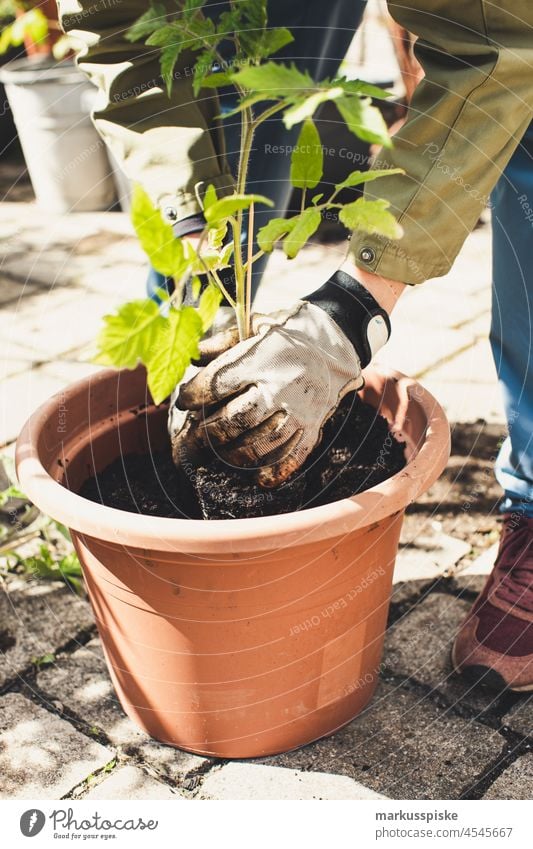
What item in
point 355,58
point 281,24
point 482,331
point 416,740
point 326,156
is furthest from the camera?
point 355,58

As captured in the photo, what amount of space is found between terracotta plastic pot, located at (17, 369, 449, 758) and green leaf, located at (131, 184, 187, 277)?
33 cm

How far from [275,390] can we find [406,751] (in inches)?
23.5

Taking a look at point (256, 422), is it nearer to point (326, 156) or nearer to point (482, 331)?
point (482, 331)

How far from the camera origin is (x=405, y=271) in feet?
3.83

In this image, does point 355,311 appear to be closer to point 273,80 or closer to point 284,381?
point 284,381

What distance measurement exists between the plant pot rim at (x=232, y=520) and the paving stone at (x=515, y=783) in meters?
0.44

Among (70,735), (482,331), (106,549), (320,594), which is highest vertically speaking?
(106,549)

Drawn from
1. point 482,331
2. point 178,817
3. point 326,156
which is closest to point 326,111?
point 326,156

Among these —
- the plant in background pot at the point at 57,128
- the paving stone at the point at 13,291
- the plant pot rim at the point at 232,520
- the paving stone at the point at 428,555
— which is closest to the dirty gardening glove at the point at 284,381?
the plant pot rim at the point at 232,520

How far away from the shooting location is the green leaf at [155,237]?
841 millimetres

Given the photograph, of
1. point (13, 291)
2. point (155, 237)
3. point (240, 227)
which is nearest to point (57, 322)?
point (13, 291)

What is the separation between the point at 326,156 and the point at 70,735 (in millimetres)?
2413

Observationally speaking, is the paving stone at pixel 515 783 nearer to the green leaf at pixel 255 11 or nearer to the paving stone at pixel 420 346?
the green leaf at pixel 255 11

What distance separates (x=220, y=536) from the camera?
1039mm
